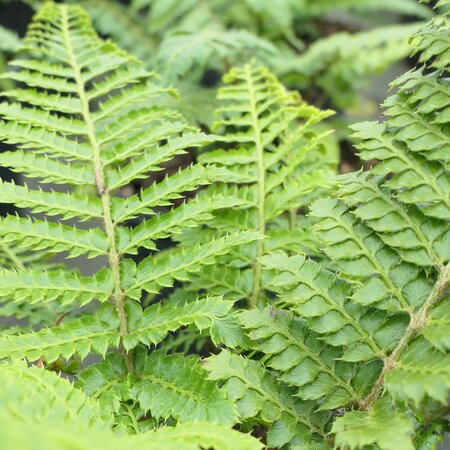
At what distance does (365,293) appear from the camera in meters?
0.71

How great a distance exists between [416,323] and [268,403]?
21 centimetres

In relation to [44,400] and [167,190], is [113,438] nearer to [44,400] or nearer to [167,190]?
[44,400]

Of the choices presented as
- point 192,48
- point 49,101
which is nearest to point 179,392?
point 49,101

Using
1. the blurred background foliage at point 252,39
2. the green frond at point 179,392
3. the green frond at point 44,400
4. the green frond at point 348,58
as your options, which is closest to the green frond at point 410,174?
the green frond at point 179,392

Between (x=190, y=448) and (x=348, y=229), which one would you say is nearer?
(x=190, y=448)

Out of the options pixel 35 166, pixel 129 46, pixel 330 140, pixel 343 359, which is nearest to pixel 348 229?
pixel 343 359

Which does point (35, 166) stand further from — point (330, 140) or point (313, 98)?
point (313, 98)

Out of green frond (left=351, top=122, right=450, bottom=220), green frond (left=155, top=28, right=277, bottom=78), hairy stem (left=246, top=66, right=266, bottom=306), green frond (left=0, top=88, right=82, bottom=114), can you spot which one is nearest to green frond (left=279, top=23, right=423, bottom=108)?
green frond (left=155, top=28, right=277, bottom=78)

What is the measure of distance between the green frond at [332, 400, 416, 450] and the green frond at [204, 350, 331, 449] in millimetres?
77

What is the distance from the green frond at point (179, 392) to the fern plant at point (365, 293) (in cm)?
3

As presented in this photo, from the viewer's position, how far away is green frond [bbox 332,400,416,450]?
57cm

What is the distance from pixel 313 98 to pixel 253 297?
4.20 ft

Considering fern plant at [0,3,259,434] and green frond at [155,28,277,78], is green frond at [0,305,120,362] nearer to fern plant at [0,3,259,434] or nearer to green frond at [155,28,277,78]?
fern plant at [0,3,259,434]

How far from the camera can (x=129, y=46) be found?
73.0 inches
